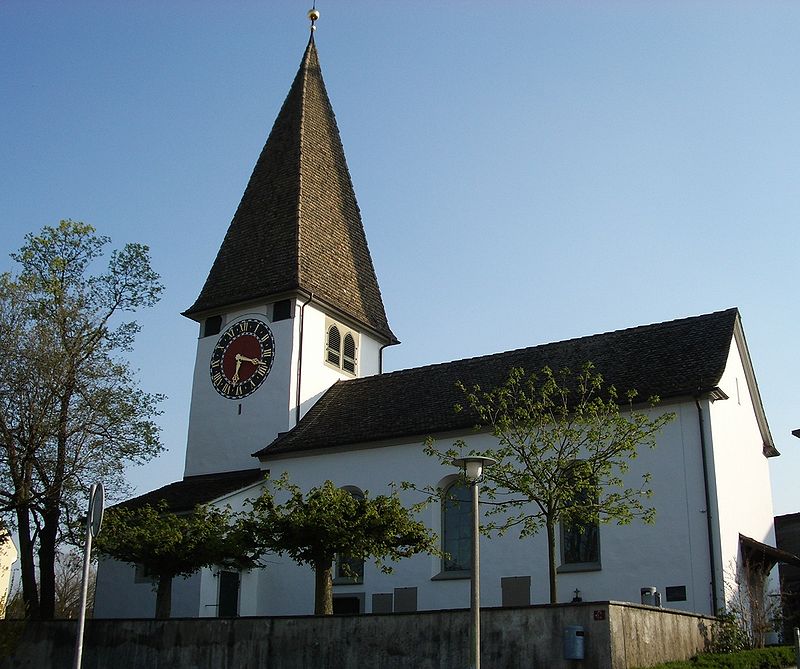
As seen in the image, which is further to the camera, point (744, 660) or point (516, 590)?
point (516, 590)

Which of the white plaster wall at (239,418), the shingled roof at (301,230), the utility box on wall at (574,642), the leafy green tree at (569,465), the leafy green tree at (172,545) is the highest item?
the shingled roof at (301,230)

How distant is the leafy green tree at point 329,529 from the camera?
70.9 feet

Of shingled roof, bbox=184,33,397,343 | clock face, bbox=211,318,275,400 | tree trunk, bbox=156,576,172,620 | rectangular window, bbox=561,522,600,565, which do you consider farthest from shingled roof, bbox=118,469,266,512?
rectangular window, bbox=561,522,600,565

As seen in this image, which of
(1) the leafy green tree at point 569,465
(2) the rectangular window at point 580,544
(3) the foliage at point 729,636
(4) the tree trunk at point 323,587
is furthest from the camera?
(2) the rectangular window at point 580,544

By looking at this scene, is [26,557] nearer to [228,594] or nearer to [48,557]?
[48,557]

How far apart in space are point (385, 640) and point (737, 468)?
40.5 feet

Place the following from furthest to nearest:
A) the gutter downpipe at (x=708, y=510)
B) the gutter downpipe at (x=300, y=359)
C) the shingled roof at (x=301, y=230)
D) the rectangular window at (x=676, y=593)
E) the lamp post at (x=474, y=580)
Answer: the shingled roof at (x=301, y=230), the gutter downpipe at (x=300, y=359), the rectangular window at (x=676, y=593), the gutter downpipe at (x=708, y=510), the lamp post at (x=474, y=580)

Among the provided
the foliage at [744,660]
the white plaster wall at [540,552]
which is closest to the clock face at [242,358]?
the white plaster wall at [540,552]

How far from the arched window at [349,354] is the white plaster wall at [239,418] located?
2.97m

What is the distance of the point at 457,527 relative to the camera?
2791cm

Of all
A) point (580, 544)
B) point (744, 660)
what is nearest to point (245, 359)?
point (580, 544)

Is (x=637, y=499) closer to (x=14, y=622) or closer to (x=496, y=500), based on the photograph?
(x=496, y=500)

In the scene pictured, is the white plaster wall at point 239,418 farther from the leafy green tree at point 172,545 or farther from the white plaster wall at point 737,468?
the white plaster wall at point 737,468

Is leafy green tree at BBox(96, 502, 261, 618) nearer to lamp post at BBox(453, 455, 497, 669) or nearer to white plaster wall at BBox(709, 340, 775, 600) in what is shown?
lamp post at BBox(453, 455, 497, 669)
